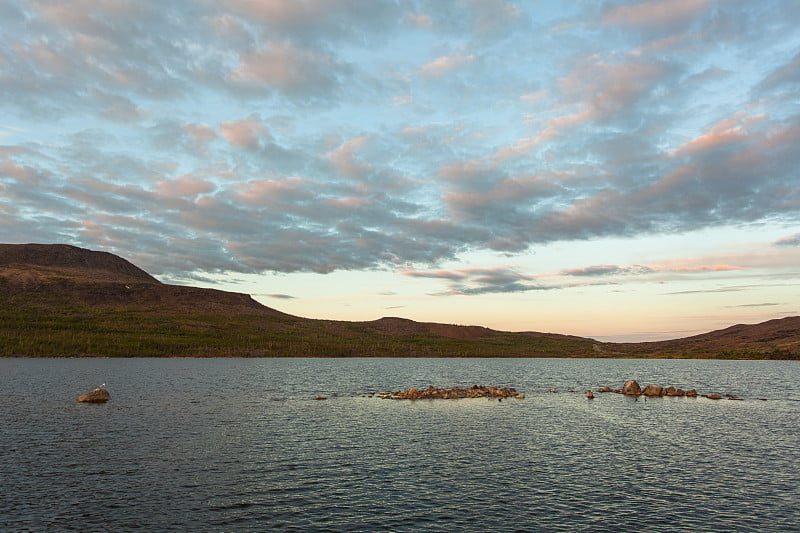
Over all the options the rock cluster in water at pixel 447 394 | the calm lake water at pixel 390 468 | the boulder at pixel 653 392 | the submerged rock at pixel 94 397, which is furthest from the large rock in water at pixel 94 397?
the boulder at pixel 653 392

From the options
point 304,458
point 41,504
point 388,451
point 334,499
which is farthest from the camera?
point 388,451

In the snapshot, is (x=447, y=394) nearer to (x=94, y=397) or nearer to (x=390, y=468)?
(x=390, y=468)

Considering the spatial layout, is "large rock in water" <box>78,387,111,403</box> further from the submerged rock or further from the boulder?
the boulder

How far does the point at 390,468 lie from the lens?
149 ft

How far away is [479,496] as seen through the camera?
3800 centimetres

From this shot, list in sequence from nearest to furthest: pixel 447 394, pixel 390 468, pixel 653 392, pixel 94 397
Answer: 1. pixel 390 468
2. pixel 94 397
3. pixel 447 394
4. pixel 653 392

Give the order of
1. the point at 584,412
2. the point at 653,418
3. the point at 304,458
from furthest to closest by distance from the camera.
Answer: the point at 584,412, the point at 653,418, the point at 304,458

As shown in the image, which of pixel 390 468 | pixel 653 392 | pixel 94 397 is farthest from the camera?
pixel 653 392

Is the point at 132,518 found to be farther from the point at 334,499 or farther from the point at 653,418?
the point at 653,418

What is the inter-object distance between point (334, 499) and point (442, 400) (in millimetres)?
64076

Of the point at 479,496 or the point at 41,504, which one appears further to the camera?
the point at 479,496

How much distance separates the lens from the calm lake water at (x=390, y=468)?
108ft

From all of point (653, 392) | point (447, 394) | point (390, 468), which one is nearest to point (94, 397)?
point (447, 394)

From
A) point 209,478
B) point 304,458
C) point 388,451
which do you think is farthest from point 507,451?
point 209,478
